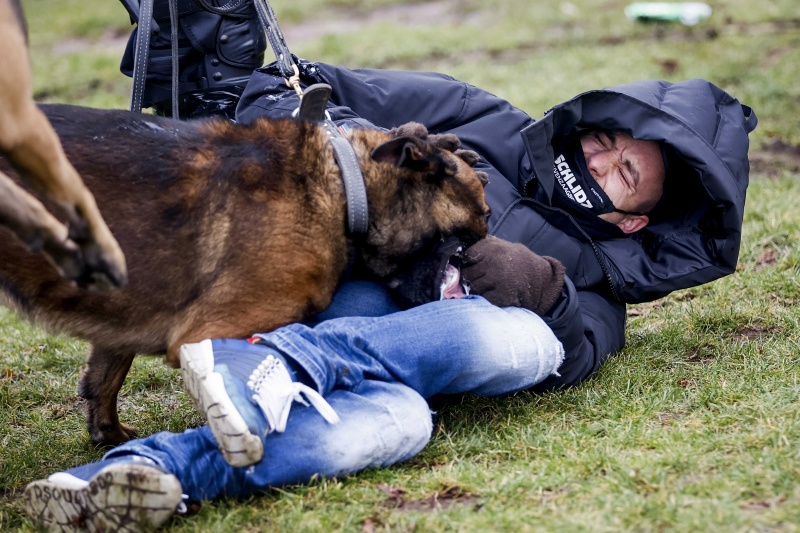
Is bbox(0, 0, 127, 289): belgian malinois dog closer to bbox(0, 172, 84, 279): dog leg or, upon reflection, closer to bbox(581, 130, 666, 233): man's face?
bbox(0, 172, 84, 279): dog leg

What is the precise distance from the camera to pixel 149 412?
12.4ft


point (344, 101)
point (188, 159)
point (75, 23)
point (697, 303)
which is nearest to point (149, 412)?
point (188, 159)

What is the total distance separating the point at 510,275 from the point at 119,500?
1514 mm

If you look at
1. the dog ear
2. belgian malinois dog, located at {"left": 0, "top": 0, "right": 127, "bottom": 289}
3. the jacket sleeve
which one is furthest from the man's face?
belgian malinois dog, located at {"left": 0, "top": 0, "right": 127, "bottom": 289}

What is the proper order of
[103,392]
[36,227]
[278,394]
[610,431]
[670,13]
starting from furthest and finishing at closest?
[670,13]
[103,392]
[610,431]
[278,394]
[36,227]

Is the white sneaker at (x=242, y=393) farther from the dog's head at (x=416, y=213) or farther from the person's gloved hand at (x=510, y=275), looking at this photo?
the person's gloved hand at (x=510, y=275)

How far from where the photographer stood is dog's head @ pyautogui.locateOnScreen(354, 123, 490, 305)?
126 inches

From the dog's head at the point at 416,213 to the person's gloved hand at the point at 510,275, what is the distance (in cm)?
8

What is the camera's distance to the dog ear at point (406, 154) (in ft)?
10.3

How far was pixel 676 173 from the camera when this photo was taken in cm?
391

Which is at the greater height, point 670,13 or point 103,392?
point 670,13

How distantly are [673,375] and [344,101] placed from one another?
6.12 feet

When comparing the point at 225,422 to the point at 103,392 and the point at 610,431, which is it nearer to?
the point at 103,392

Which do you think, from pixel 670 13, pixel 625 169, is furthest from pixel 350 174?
pixel 670 13
